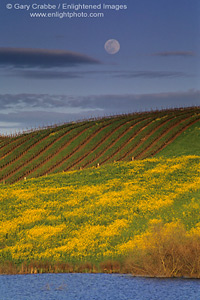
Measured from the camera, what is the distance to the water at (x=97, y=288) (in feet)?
93.5

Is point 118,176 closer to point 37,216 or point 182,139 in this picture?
point 37,216

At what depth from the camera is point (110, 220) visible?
4688cm

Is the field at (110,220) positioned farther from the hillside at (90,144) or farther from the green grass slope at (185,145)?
the hillside at (90,144)

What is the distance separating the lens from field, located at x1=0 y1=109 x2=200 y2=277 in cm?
3225

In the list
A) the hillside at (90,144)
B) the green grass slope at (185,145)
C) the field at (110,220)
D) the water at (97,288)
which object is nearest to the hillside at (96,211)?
the field at (110,220)

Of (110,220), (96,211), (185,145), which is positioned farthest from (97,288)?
(185,145)

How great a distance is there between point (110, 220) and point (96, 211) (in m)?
3.41

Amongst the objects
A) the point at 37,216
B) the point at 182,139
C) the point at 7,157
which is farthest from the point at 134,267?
the point at 7,157

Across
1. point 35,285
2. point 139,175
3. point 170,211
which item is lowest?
point 35,285

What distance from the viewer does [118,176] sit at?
67125 millimetres

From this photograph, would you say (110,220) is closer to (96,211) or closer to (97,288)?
(96,211)

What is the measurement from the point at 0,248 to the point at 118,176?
87.7 feet

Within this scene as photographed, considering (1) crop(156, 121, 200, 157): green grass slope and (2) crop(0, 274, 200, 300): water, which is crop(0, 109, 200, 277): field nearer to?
A: (1) crop(156, 121, 200, 157): green grass slope

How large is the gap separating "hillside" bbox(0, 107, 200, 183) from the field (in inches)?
665
